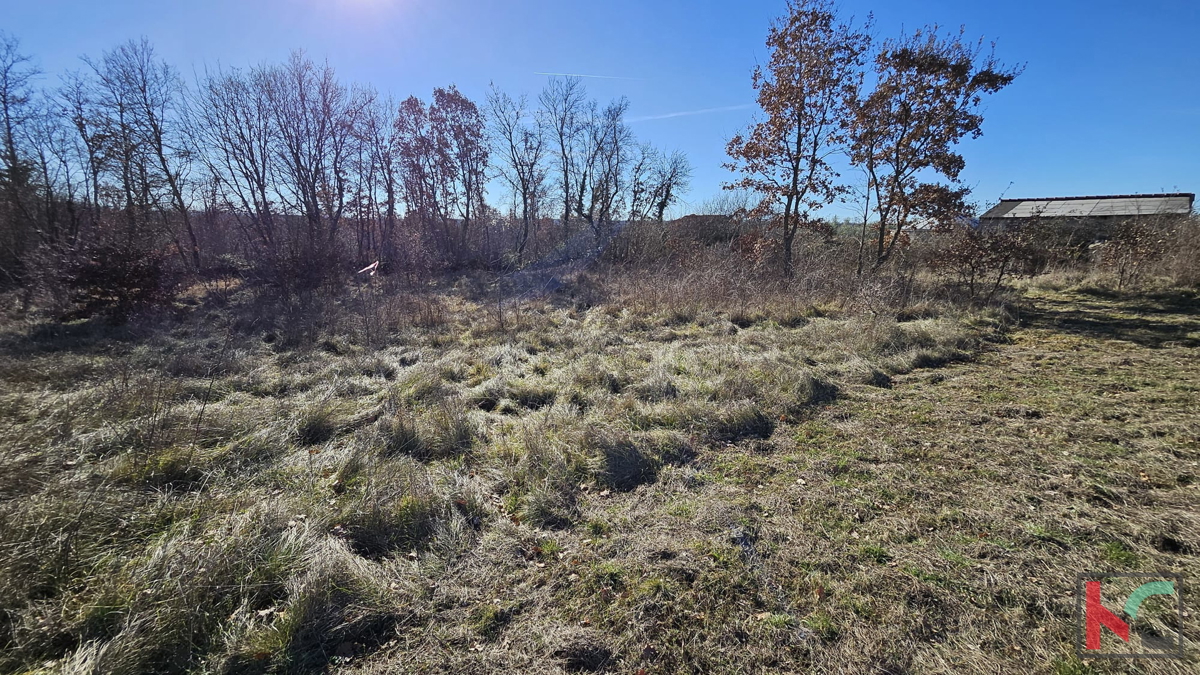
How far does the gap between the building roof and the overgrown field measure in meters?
20.3

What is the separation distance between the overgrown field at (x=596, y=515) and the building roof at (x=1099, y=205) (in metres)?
20.3

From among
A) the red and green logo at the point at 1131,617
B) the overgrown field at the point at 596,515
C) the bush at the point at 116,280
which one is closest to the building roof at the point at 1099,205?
the overgrown field at the point at 596,515

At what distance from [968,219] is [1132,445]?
9136 millimetres

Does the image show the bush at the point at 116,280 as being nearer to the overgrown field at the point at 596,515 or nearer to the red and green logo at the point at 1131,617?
the overgrown field at the point at 596,515

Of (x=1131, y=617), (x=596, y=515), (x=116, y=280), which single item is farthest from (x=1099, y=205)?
(x=116, y=280)

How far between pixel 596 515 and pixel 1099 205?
96.7ft

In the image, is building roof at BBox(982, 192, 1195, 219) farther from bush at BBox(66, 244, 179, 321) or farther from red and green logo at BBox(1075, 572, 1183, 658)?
bush at BBox(66, 244, 179, 321)

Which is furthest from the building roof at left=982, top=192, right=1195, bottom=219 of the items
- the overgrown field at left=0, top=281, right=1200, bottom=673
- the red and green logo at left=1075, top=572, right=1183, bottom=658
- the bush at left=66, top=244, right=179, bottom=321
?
the bush at left=66, top=244, right=179, bottom=321

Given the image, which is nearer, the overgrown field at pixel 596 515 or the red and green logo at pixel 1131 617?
the red and green logo at pixel 1131 617

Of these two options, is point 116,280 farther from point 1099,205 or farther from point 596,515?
point 1099,205

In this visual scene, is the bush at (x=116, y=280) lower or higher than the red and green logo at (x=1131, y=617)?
higher

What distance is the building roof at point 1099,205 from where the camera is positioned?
18703 mm

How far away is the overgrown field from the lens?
194 centimetres

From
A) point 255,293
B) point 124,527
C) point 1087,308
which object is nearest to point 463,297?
point 255,293
